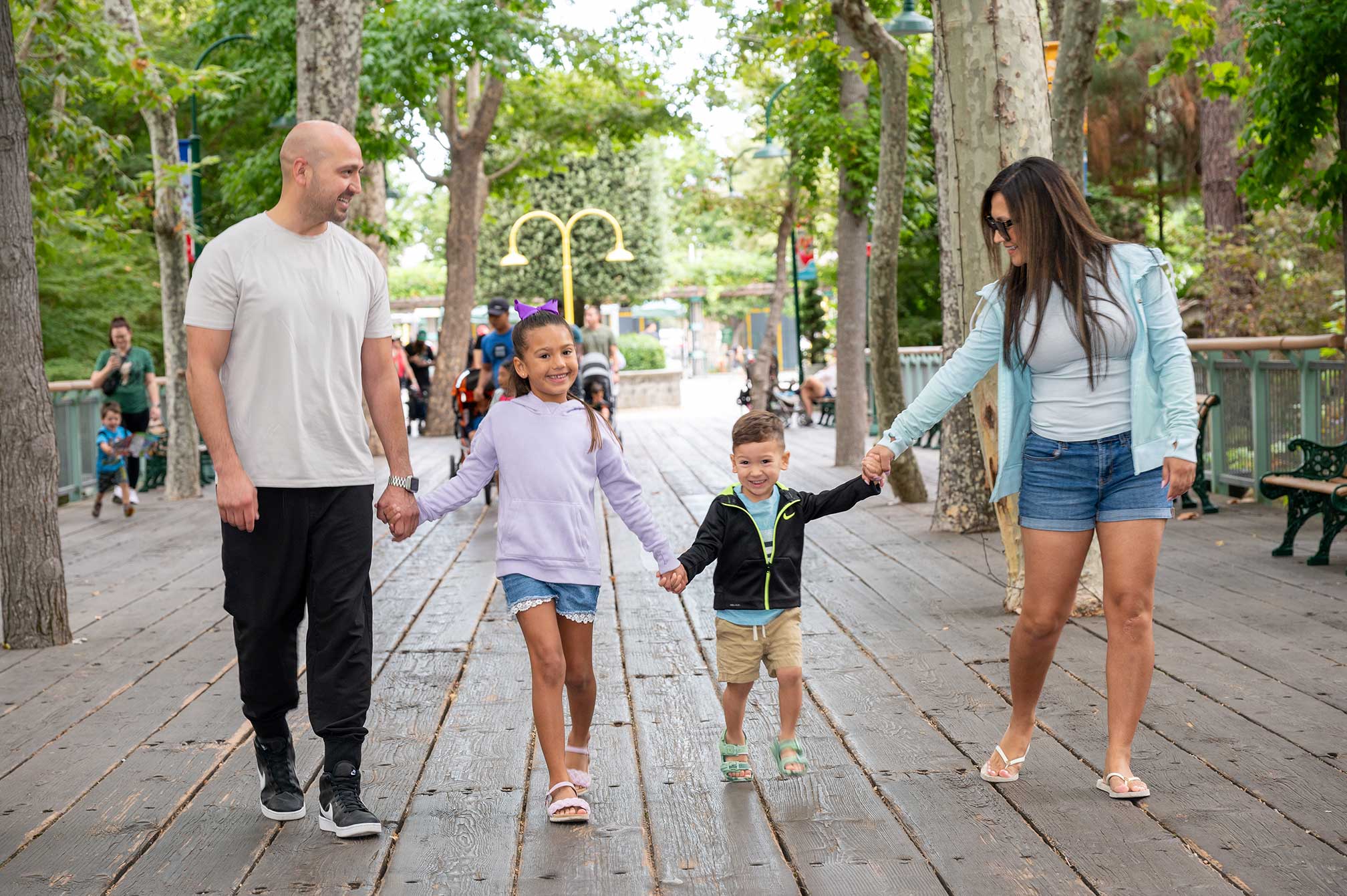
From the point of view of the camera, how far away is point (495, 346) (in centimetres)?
1285

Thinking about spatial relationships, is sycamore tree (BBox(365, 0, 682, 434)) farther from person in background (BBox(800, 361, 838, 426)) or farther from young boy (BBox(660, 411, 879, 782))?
young boy (BBox(660, 411, 879, 782))

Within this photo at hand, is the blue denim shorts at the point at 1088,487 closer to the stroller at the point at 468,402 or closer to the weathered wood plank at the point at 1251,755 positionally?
the weathered wood plank at the point at 1251,755

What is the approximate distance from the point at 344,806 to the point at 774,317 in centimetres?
2697

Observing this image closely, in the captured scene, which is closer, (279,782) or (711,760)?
(279,782)

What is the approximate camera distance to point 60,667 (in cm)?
710

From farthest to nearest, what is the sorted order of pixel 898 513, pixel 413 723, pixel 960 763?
pixel 898 513 < pixel 413 723 < pixel 960 763

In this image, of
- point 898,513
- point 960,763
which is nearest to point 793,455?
point 898,513

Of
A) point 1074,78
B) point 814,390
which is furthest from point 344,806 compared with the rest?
point 814,390

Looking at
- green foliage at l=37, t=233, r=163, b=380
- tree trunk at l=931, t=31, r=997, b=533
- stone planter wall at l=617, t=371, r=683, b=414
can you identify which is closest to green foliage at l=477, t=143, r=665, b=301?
stone planter wall at l=617, t=371, r=683, b=414

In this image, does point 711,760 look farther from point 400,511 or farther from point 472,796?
point 400,511

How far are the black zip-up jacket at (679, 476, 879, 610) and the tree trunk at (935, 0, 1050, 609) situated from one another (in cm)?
334

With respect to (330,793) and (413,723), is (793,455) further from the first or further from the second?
(330,793)

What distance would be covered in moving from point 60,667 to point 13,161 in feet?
8.28

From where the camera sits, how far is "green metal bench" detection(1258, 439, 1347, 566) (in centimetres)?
891
